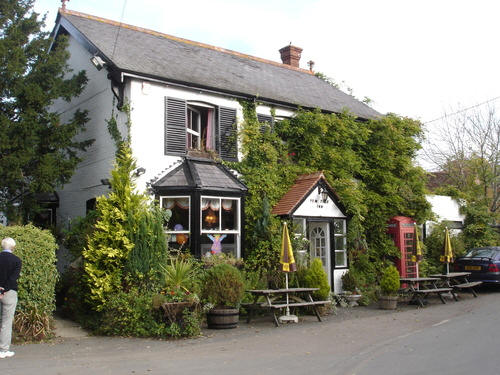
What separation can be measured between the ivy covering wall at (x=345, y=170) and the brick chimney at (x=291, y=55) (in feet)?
20.5

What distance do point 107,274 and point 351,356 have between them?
5.46 m

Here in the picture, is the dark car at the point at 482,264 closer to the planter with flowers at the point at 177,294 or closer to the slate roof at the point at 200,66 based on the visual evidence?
the slate roof at the point at 200,66

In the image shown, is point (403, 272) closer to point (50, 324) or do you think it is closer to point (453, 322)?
point (453, 322)

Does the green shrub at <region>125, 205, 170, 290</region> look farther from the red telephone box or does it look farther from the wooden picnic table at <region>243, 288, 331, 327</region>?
the red telephone box

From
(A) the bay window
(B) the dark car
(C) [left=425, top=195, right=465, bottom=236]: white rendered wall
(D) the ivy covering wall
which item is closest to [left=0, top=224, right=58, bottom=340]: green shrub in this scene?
(A) the bay window

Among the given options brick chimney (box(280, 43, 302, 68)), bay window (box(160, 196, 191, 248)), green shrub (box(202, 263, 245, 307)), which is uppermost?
brick chimney (box(280, 43, 302, 68))

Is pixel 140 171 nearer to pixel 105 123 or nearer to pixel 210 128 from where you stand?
pixel 105 123

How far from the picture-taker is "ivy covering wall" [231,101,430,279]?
47.9 feet

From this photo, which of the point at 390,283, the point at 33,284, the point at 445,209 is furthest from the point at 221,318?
the point at 445,209

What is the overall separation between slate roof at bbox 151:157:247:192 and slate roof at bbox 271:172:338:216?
1.38m

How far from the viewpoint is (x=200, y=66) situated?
1653cm

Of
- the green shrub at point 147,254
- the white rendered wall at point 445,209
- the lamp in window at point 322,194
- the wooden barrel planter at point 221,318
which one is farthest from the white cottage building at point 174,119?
the white rendered wall at point 445,209

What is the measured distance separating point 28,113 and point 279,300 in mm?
7856

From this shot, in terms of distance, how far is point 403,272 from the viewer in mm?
17969
